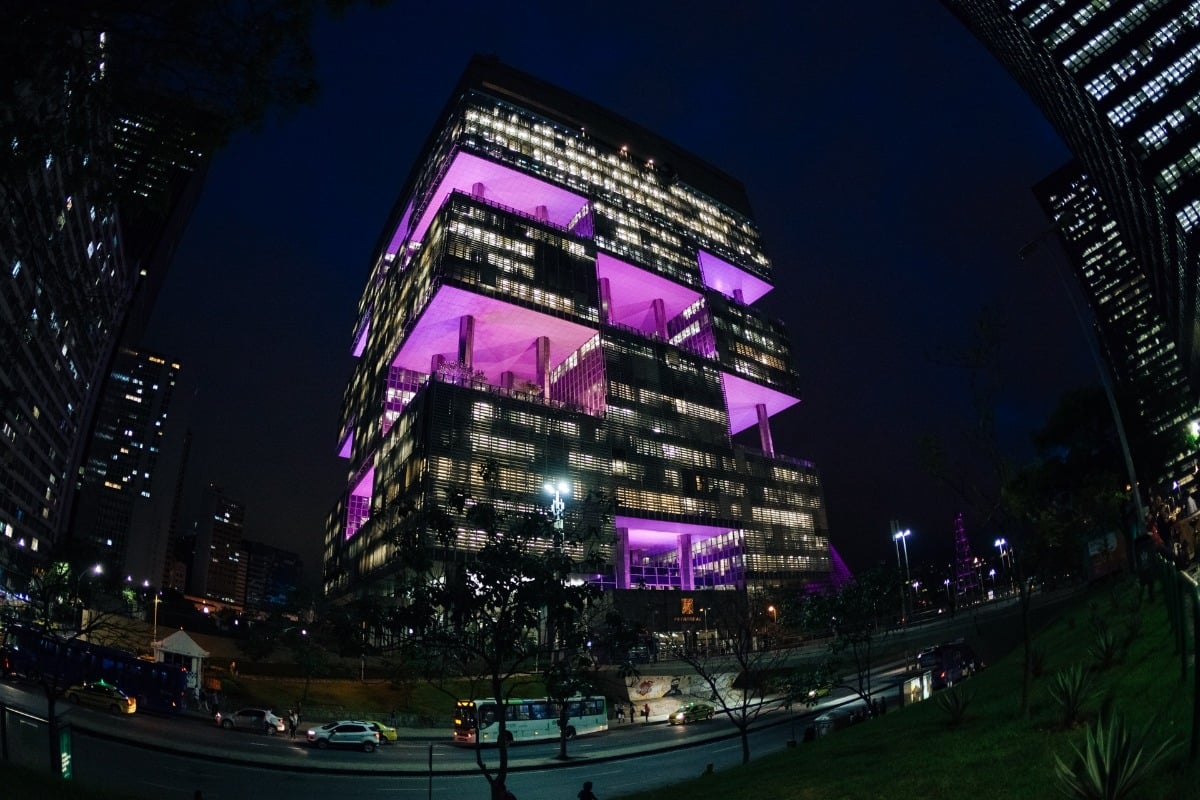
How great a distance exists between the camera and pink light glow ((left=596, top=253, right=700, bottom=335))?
122 metres

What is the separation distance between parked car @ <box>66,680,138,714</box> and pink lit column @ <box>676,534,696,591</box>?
265 ft

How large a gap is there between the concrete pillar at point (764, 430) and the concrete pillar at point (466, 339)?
58682mm

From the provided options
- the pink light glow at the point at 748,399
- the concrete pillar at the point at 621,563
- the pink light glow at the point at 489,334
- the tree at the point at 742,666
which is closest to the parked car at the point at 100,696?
the tree at the point at 742,666

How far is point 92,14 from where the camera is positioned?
9453mm

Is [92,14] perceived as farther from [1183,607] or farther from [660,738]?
[660,738]

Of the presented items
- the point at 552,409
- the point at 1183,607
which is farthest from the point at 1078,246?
the point at 1183,607

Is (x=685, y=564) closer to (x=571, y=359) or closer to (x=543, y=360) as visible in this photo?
(x=571, y=359)

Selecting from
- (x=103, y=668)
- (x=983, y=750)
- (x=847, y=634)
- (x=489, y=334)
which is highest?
(x=489, y=334)

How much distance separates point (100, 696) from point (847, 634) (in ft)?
161

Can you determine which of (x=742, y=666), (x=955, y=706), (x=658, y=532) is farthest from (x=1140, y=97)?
(x=955, y=706)

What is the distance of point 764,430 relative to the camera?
134 meters

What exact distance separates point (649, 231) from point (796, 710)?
9828 centimetres

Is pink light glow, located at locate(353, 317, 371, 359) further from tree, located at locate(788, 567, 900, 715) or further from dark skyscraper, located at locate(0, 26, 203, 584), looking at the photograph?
tree, located at locate(788, 567, 900, 715)

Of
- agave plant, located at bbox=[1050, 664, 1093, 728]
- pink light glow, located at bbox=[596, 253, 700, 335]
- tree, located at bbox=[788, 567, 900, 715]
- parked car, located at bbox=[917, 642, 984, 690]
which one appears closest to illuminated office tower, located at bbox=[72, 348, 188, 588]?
pink light glow, located at bbox=[596, 253, 700, 335]
